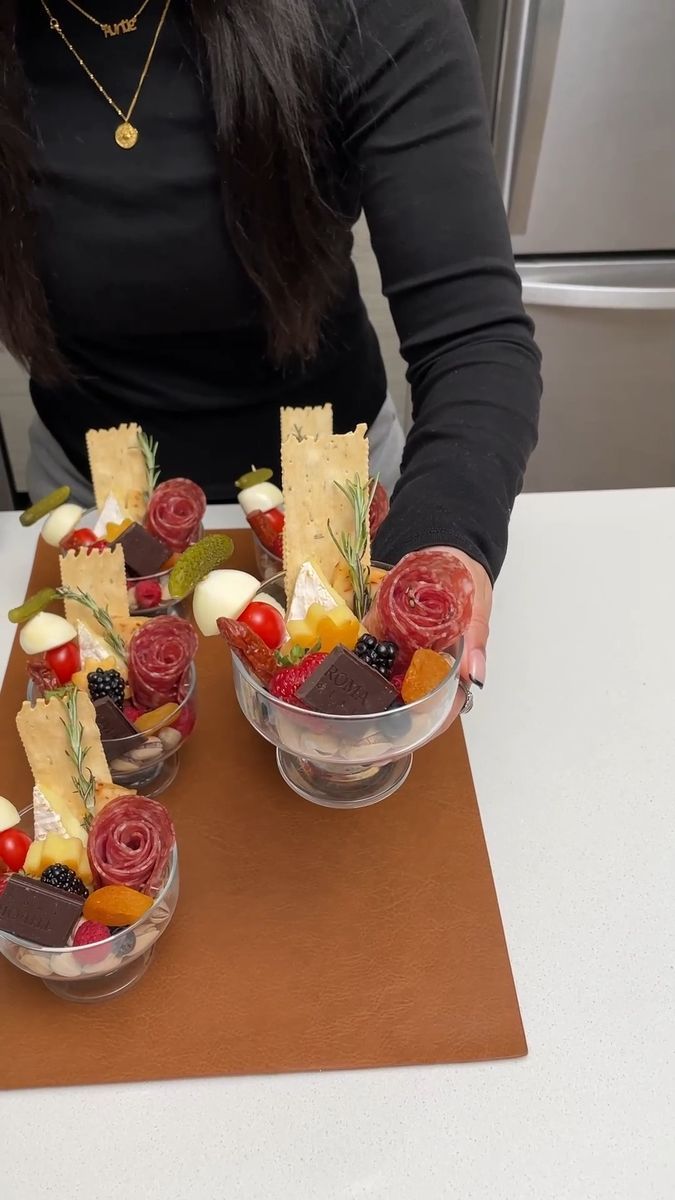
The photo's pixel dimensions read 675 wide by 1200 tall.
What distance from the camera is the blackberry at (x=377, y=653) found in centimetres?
66

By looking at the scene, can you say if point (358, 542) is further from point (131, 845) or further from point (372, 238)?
point (372, 238)

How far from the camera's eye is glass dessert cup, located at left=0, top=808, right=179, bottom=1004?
0.61 metres

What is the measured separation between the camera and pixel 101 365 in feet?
3.80

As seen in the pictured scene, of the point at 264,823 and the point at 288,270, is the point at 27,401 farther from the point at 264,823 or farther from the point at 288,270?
the point at 264,823

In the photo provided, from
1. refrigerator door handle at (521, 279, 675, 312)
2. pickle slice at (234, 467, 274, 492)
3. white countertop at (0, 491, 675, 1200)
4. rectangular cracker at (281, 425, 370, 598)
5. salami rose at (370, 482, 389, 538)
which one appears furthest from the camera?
refrigerator door handle at (521, 279, 675, 312)

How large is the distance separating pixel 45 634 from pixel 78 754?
0.18m

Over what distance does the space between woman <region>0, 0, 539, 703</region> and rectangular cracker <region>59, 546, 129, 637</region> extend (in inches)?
9.1

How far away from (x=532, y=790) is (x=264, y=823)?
240 millimetres

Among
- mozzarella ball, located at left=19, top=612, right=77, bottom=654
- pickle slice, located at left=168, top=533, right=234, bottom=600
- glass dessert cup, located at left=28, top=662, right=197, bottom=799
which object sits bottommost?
glass dessert cup, located at left=28, top=662, right=197, bottom=799

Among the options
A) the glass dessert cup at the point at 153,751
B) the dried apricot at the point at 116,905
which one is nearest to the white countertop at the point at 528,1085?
the dried apricot at the point at 116,905

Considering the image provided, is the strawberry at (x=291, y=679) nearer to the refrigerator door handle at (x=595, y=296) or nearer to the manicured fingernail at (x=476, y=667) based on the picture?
the manicured fingernail at (x=476, y=667)

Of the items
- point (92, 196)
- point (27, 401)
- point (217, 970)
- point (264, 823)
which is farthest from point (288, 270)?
point (27, 401)

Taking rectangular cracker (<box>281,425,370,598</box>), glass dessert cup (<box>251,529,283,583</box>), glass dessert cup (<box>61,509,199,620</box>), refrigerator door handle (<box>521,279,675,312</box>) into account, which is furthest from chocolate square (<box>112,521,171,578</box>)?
refrigerator door handle (<box>521,279,675,312</box>)

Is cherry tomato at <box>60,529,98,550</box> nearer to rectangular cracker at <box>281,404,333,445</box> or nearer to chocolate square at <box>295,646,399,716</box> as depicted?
rectangular cracker at <box>281,404,333,445</box>
